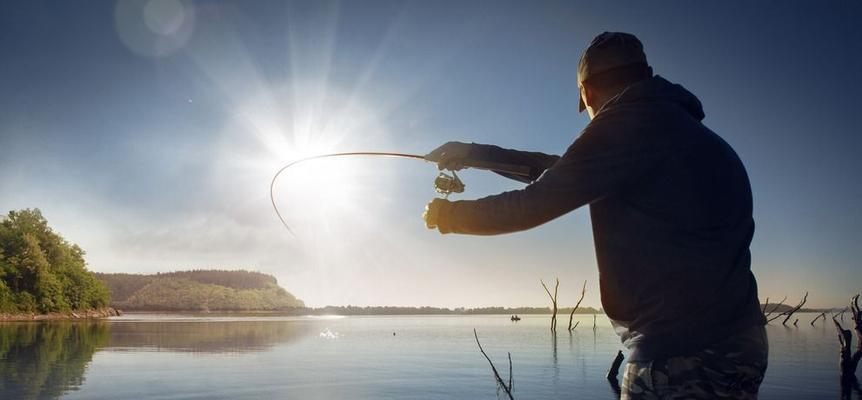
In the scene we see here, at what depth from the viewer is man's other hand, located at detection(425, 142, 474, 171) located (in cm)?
304

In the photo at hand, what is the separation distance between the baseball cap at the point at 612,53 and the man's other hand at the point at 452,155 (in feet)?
2.53

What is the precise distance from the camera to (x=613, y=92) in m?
2.51

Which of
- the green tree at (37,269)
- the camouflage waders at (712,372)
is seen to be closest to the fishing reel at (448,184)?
the camouflage waders at (712,372)

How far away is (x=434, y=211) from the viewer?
8.05 feet

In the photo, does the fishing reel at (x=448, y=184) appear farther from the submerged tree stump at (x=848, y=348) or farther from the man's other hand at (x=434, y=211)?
the submerged tree stump at (x=848, y=348)

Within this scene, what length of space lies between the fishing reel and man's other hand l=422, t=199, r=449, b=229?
82cm

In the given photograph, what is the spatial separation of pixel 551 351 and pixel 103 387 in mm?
41139

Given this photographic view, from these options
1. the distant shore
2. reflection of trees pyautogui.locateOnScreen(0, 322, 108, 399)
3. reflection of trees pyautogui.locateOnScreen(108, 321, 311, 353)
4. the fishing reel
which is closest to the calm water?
reflection of trees pyautogui.locateOnScreen(0, 322, 108, 399)

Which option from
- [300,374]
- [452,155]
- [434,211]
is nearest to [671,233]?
[434,211]

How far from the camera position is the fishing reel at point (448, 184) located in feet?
10.8

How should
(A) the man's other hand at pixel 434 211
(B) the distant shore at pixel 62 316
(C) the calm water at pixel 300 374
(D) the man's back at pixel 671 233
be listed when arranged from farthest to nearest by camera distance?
1. (B) the distant shore at pixel 62 316
2. (C) the calm water at pixel 300 374
3. (A) the man's other hand at pixel 434 211
4. (D) the man's back at pixel 671 233

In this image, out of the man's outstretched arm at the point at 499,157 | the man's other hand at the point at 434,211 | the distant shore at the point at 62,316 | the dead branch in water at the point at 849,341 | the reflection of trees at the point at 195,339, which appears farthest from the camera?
the distant shore at the point at 62,316

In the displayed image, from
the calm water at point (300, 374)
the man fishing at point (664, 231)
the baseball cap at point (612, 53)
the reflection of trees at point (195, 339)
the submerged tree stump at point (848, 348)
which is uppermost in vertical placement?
the baseball cap at point (612, 53)

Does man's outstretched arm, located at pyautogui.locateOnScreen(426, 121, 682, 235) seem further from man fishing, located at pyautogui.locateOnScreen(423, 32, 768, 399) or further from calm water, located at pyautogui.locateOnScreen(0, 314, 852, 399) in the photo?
calm water, located at pyautogui.locateOnScreen(0, 314, 852, 399)
